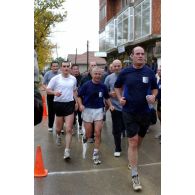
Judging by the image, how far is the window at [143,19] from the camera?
81.1ft

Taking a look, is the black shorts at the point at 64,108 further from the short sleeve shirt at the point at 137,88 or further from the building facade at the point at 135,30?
the building facade at the point at 135,30

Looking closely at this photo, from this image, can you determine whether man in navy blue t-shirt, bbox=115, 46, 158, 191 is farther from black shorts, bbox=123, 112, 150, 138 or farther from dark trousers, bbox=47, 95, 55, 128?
dark trousers, bbox=47, 95, 55, 128

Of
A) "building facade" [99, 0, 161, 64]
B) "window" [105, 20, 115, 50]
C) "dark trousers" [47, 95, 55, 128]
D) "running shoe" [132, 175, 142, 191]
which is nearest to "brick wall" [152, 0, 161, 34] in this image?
"building facade" [99, 0, 161, 64]

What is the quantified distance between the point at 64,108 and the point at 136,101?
2203mm

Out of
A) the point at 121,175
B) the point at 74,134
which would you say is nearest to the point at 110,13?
the point at 74,134

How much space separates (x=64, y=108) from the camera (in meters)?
6.99

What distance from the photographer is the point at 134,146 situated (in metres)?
5.09

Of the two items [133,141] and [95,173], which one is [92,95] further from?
[133,141]

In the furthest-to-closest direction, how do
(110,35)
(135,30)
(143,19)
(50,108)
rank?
(110,35), (135,30), (143,19), (50,108)

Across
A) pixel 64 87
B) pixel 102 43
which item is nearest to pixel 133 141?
pixel 64 87

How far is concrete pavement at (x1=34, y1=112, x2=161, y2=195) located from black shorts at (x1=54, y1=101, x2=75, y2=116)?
758mm
